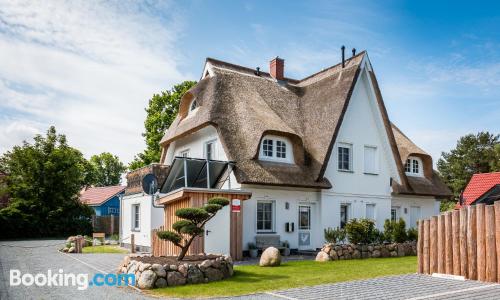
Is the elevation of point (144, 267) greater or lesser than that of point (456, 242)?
lesser

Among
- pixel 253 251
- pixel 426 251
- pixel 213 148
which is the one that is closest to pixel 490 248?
pixel 426 251

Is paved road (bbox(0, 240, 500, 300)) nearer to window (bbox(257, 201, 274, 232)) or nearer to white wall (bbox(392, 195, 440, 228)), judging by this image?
window (bbox(257, 201, 274, 232))

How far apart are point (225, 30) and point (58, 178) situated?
99.2 feet

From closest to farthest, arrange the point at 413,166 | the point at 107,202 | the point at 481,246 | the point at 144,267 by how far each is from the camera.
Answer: the point at 481,246 → the point at 144,267 → the point at 413,166 → the point at 107,202

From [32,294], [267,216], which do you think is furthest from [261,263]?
[32,294]

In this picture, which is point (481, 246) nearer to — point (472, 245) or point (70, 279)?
point (472, 245)

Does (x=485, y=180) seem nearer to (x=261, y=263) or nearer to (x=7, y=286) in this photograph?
(x=261, y=263)

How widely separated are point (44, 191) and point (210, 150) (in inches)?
841

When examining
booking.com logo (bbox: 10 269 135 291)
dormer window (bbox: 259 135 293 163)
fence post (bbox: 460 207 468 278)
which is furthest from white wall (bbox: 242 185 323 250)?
fence post (bbox: 460 207 468 278)

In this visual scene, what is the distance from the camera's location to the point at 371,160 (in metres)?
23.7

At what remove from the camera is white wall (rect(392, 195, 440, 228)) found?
992 inches

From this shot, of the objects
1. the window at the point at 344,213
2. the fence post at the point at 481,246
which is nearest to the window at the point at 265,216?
the window at the point at 344,213

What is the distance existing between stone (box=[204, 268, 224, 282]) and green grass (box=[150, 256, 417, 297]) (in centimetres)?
24

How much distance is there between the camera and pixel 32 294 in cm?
1027
